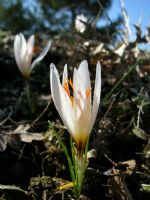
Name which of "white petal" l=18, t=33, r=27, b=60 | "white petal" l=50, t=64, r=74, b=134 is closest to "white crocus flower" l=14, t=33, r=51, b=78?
"white petal" l=18, t=33, r=27, b=60

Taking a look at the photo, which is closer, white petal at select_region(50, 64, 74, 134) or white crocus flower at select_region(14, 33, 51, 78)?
white petal at select_region(50, 64, 74, 134)

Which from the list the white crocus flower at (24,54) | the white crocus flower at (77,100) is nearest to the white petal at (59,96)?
the white crocus flower at (77,100)

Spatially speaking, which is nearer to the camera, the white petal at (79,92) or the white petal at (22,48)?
the white petal at (79,92)

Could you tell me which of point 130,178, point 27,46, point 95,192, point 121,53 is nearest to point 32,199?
point 95,192

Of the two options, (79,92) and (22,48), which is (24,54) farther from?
(79,92)

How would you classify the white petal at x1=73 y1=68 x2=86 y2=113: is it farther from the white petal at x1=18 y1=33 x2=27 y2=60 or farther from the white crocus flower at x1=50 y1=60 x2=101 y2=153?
the white petal at x1=18 y1=33 x2=27 y2=60

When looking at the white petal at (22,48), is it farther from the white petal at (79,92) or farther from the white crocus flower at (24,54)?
the white petal at (79,92)

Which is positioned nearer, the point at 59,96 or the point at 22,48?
the point at 59,96

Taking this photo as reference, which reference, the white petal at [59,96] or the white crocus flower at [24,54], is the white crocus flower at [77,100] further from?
the white crocus flower at [24,54]

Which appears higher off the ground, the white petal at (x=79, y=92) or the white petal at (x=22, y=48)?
the white petal at (x=22, y=48)

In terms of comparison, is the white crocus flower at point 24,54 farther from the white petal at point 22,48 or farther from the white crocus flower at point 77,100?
the white crocus flower at point 77,100

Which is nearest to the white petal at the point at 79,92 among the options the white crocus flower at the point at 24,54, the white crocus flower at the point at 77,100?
the white crocus flower at the point at 77,100

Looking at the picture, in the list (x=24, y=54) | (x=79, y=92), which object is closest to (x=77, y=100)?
(x=79, y=92)
